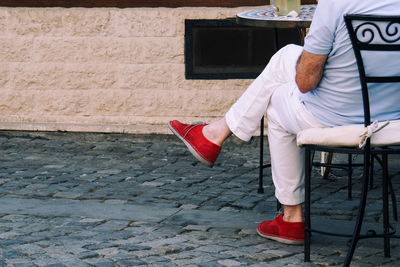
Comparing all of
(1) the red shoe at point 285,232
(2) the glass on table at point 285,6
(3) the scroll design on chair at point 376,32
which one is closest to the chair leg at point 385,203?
(1) the red shoe at point 285,232

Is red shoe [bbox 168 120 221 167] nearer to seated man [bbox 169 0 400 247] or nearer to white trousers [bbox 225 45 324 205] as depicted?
seated man [bbox 169 0 400 247]

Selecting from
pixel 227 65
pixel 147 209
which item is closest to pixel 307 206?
pixel 147 209

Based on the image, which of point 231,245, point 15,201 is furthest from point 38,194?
point 231,245

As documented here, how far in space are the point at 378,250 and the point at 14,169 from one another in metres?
3.15

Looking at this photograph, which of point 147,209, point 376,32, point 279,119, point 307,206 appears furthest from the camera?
point 147,209

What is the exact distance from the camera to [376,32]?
4.41 m

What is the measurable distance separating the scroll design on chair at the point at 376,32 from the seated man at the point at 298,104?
0.09 metres

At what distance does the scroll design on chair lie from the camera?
4395 mm

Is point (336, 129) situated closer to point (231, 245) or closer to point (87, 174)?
point (231, 245)

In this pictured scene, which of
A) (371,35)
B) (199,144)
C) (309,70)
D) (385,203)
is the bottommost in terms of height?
(385,203)

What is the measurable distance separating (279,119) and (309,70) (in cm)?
45

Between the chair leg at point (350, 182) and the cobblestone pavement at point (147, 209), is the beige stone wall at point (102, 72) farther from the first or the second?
the chair leg at point (350, 182)

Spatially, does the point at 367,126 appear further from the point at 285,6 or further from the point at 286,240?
the point at 285,6

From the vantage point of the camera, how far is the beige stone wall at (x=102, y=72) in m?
8.75
